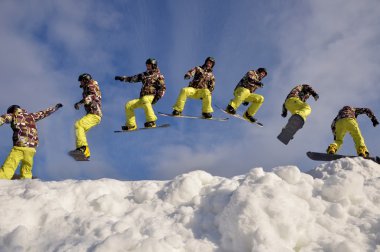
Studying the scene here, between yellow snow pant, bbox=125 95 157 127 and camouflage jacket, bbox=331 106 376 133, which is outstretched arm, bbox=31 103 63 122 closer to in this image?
yellow snow pant, bbox=125 95 157 127

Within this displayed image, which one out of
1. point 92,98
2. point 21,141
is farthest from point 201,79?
point 21,141

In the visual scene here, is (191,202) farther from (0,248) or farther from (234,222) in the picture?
(0,248)

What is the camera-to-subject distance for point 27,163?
27.5 ft

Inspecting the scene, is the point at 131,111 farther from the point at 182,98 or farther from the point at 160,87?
the point at 182,98

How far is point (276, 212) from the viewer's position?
13.8 feet

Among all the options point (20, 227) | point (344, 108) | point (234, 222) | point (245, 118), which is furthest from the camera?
point (245, 118)

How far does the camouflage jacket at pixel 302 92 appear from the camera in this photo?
10.7 metres

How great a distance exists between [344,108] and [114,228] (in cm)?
737

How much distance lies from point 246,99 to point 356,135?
346 cm

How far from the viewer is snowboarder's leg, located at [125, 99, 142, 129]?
1082 cm

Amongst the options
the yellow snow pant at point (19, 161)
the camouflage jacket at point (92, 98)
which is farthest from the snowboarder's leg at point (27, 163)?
the camouflage jacket at point (92, 98)

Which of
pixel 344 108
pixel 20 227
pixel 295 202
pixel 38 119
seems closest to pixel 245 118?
pixel 344 108

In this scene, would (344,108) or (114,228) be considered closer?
(114,228)

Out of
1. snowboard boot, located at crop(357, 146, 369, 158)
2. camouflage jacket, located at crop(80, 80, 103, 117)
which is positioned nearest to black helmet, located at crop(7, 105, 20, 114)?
camouflage jacket, located at crop(80, 80, 103, 117)
